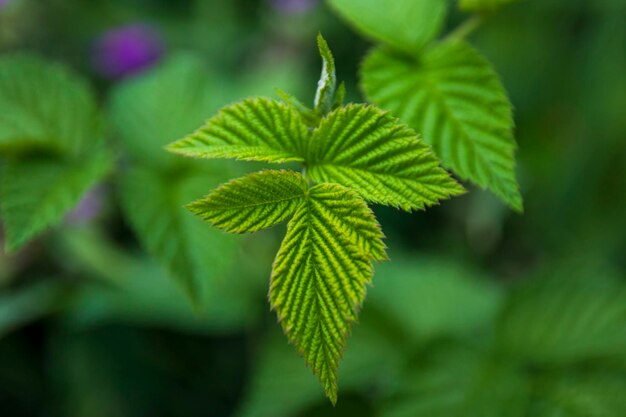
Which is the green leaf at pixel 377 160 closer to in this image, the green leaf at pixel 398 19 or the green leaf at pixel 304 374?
the green leaf at pixel 398 19

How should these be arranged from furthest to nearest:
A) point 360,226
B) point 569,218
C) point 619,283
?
point 569,218 → point 619,283 → point 360,226

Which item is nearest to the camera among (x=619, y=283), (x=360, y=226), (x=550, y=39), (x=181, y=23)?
(x=360, y=226)

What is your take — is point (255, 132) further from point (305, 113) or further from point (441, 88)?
point (441, 88)

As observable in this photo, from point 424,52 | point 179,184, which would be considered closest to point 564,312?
point 424,52

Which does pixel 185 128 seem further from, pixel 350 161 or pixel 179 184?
pixel 350 161

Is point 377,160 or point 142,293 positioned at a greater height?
point 377,160

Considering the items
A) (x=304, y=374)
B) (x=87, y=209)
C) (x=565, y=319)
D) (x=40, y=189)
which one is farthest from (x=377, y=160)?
(x=87, y=209)
